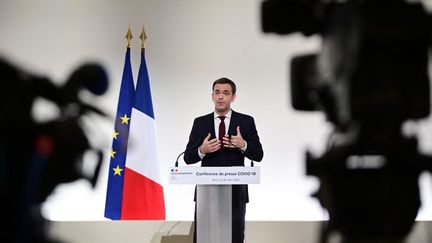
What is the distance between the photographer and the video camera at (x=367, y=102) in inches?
28.9

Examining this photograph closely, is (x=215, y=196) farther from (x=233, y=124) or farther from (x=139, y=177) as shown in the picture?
(x=139, y=177)

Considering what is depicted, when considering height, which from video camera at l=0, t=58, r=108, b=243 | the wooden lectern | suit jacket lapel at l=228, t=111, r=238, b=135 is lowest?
the wooden lectern

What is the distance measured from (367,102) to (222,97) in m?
3.20

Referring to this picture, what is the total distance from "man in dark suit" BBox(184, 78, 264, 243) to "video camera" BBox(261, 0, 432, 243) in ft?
8.11

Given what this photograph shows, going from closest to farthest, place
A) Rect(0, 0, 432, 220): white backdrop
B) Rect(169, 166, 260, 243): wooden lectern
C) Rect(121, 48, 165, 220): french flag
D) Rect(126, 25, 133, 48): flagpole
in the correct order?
Rect(169, 166, 260, 243): wooden lectern, Rect(121, 48, 165, 220): french flag, Rect(0, 0, 432, 220): white backdrop, Rect(126, 25, 133, 48): flagpole

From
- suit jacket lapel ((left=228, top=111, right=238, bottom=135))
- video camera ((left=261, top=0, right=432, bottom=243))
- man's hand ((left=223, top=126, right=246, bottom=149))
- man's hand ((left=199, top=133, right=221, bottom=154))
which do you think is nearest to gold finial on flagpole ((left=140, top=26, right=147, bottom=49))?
suit jacket lapel ((left=228, top=111, right=238, bottom=135))

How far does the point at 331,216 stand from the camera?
0.75 meters

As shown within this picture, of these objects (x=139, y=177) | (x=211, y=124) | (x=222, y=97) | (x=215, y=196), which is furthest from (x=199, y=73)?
(x=215, y=196)

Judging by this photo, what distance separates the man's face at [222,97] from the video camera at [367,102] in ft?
10.4

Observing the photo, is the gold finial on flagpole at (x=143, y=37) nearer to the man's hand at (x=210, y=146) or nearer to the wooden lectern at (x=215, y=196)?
the man's hand at (x=210, y=146)

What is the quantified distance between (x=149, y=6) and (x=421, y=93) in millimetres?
3968

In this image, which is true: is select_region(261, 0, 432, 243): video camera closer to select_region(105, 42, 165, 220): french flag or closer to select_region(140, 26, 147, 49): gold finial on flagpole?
select_region(105, 42, 165, 220): french flag

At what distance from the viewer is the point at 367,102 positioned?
750 millimetres

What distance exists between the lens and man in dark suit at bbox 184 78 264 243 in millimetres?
3566
